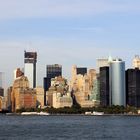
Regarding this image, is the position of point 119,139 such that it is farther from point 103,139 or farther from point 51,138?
point 51,138

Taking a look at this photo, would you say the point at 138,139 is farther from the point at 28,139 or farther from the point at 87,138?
the point at 28,139

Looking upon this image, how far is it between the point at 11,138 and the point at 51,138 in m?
5.93

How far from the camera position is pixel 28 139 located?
3462 inches

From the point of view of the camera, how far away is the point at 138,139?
88.2m

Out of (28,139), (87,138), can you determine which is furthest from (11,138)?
(87,138)

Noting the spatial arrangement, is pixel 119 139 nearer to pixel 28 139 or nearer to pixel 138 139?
pixel 138 139

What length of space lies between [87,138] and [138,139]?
26.0 feet

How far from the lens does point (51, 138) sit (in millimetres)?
90562

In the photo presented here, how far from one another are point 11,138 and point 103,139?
13618 millimetres

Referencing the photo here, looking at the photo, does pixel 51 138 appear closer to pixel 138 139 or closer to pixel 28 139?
pixel 28 139

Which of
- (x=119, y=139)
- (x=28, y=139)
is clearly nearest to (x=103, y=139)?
(x=119, y=139)

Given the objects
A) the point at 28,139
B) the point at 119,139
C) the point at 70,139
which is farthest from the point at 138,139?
the point at 28,139

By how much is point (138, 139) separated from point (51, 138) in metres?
12.9

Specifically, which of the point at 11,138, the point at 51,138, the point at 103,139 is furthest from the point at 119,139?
the point at 11,138
